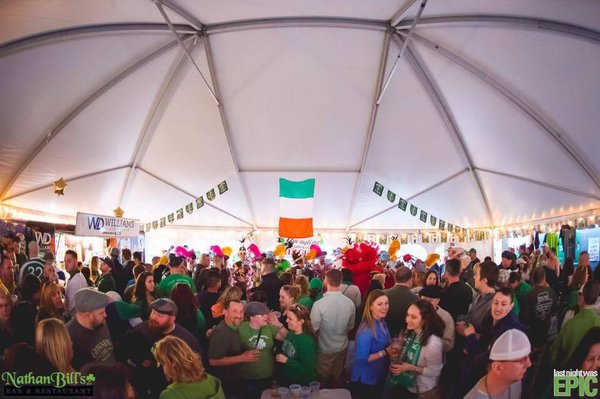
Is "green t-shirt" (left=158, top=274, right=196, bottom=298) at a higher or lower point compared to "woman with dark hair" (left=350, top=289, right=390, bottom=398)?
higher

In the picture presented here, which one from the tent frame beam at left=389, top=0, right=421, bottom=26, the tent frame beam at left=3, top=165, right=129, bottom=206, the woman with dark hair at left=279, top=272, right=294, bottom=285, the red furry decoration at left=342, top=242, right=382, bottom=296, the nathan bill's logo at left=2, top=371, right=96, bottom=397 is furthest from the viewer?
the tent frame beam at left=3, top=165, right=129, bottom=206

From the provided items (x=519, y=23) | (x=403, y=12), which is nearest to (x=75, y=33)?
(x=403, y=12)

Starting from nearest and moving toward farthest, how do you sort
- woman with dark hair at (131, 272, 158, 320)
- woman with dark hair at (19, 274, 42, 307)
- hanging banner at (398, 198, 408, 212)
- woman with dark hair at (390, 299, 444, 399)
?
1. woman with dark hair at (390, 299, 444, 399)
2. woman with dark hair at (19, 274, 42, 307)
3. woman with dark hair at (131, 272, 158, 320)
4. hanging banner at (398, 198, 408, 212)

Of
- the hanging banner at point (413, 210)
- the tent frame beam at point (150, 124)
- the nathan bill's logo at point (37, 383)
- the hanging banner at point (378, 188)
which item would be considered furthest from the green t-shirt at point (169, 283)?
the hanging banner at point (413, 210)

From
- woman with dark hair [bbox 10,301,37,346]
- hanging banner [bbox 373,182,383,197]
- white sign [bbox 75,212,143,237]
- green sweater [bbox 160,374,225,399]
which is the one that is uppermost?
hanging banner [bbox 373,182,383,197]

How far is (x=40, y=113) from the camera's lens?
9.88m

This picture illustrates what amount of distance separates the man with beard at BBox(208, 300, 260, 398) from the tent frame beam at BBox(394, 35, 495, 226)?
25.8 feet

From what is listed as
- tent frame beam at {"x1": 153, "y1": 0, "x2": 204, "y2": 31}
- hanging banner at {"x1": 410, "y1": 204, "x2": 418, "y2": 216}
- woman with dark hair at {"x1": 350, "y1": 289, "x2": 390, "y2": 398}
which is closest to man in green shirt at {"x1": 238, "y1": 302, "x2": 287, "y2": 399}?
woman with dark hair at {"x1": 350, "y1": 289, "x2": 390, "y2": 398}

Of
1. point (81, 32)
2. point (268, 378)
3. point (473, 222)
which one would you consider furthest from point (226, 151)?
point (268, 378)

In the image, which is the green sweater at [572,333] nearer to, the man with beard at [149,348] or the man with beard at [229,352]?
the man with beard at [229,352]

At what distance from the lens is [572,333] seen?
3.97 metres

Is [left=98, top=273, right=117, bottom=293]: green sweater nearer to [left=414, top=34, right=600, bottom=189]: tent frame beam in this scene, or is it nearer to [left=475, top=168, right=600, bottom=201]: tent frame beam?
[left=414, top=34, right=600, bottom=189]: tent frame beam

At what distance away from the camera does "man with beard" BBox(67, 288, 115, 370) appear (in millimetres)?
3711

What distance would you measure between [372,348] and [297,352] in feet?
2.29
